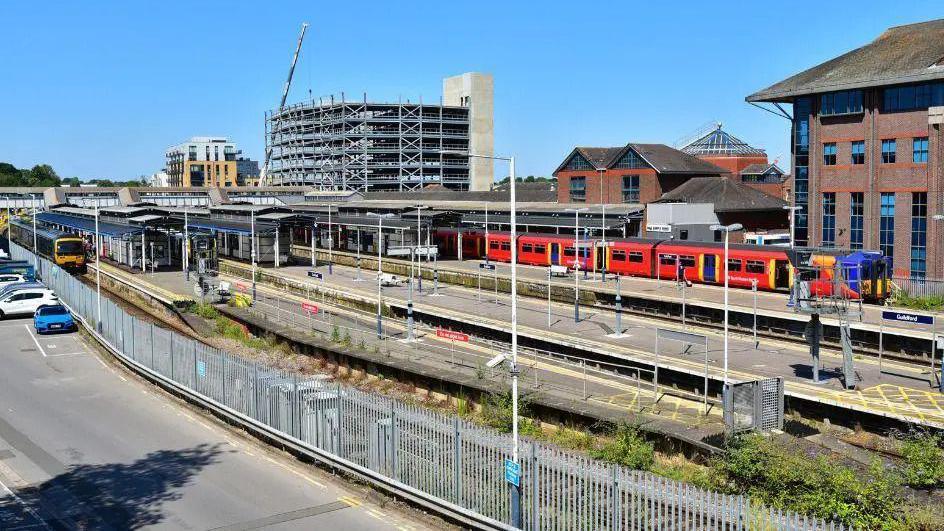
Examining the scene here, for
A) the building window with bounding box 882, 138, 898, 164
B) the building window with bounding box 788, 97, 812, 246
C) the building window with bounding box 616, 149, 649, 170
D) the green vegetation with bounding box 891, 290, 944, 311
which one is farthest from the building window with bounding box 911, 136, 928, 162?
the building window with bounding box 616, 149, 649, 170

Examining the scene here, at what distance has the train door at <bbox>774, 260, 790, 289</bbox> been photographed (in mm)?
41469

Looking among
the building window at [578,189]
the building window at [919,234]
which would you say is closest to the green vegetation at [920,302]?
the building window at [919,234]

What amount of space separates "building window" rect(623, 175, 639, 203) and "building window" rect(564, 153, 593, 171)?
15.2ft

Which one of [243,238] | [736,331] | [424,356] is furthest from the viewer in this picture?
[243,238]

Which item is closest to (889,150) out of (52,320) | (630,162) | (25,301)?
(630,162)

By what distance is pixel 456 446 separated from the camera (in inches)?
622

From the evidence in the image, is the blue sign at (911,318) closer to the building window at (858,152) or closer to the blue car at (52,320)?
the building window at (858,152)

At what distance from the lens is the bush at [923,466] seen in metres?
16.5

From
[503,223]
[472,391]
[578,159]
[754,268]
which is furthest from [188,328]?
[578,159]

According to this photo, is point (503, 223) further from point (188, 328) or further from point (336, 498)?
point (336, 498)

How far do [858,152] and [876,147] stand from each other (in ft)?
3.96

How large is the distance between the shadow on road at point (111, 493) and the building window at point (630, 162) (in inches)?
1988

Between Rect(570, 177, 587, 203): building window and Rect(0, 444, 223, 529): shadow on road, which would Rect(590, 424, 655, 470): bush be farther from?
Rect(570, 177, 587, 203): building window

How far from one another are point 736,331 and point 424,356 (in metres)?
13.9
